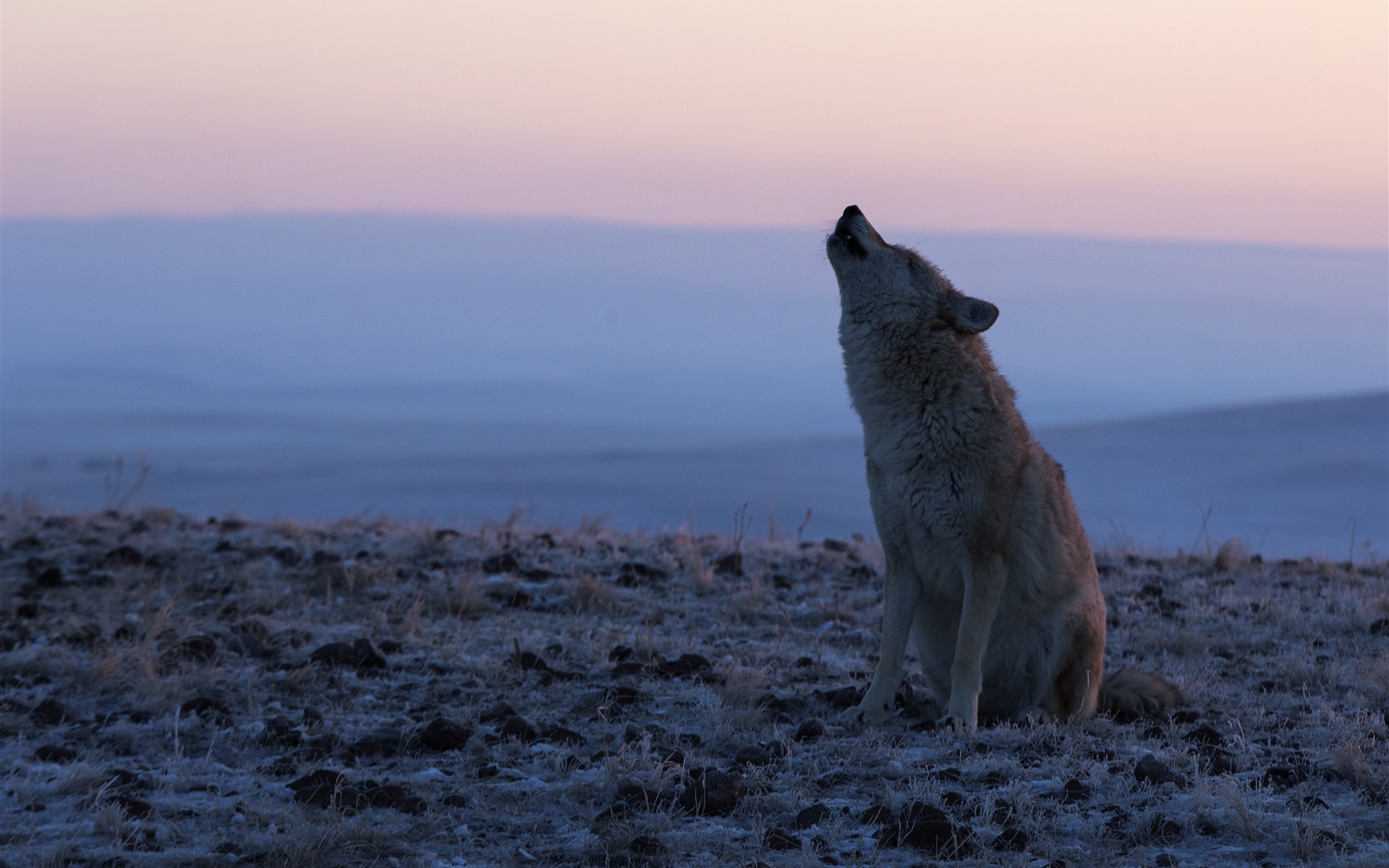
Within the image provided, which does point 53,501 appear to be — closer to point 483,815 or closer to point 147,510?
point 147,510

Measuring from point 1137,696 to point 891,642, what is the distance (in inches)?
43.1

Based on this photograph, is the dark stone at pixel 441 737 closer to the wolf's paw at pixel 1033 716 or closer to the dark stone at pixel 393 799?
the dark stone at pixel 393 799

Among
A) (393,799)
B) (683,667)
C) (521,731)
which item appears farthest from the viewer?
(683,667)

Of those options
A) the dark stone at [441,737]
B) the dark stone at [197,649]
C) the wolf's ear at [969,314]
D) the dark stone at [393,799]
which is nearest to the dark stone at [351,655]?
the dark stone at [197,649]

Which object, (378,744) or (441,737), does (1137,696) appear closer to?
(441,737)

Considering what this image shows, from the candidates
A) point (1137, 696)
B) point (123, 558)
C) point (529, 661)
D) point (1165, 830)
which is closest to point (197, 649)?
point (529, 661)

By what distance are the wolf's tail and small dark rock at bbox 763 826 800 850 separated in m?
2.13

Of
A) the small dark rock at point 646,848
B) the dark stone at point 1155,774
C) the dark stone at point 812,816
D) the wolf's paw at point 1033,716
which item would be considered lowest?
the small dark rock at point 646,848

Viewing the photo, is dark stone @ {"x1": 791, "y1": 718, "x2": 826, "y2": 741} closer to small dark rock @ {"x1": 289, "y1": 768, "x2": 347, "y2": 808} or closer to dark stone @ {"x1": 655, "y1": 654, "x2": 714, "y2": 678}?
dark stone @ {"x1": 655, "y1": 654, "x2": 714, "y2": 678}

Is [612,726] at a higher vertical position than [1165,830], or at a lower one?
lower

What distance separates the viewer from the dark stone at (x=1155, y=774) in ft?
15.4

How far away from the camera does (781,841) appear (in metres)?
4.31

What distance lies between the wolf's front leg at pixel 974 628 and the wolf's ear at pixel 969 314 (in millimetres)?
1066

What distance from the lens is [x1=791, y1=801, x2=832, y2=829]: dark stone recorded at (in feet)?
14.7
